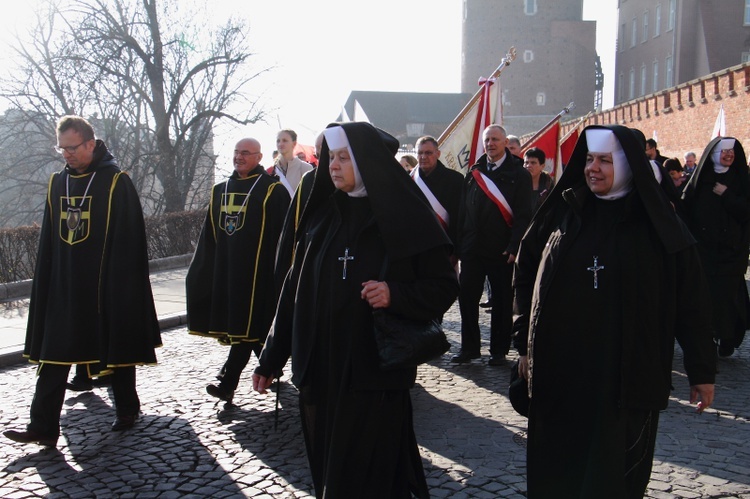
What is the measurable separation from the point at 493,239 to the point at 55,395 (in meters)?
4.13

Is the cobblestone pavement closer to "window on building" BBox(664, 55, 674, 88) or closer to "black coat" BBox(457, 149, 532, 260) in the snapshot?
"black coat" BBox(457, 149, 532, 260)

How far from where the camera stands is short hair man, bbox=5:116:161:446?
5352 mm

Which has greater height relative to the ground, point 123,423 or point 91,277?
point 91,277

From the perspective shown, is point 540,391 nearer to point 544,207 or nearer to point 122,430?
point 544,207

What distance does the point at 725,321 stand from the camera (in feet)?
25.3

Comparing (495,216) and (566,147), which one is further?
(566,147)

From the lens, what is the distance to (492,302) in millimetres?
7684

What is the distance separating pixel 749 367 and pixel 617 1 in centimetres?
6520

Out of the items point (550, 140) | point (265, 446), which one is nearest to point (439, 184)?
point (265, 446)

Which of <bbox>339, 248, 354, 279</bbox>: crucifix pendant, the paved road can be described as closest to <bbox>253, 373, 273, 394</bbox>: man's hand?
<bbox>339, 248, 354, 279</bbox>: crucifix pendant

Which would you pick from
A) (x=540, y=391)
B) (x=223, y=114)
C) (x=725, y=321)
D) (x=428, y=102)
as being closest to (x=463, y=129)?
(x=725, y=321)

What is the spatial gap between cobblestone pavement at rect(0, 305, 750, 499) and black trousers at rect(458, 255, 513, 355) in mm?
594

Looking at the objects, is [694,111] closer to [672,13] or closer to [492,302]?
[492,302]

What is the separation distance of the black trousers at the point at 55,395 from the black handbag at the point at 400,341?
2813mm
